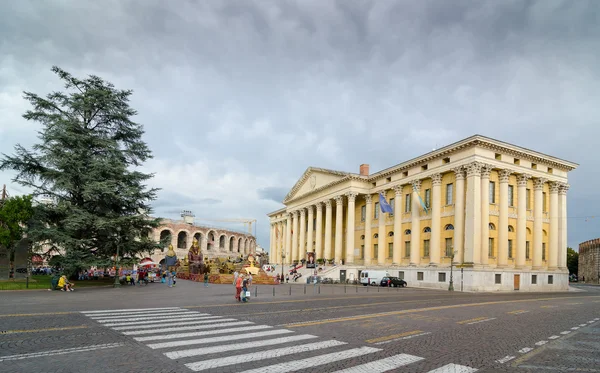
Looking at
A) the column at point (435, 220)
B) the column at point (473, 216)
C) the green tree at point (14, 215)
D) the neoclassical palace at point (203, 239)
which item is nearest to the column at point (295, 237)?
the neoclassical palace at point (203, 239)

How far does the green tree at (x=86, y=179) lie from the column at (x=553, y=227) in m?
41.9

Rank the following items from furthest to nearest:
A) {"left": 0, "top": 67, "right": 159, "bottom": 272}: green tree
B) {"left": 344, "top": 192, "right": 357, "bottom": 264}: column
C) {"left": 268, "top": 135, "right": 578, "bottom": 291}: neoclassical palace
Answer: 1. {"left": 344, "top": 192, "right": 357, "bottom": 264}: column
2. {"left": 268, "top": 135, "right": 578, "bottom": 291}: neoclassical palace
3. {"left": 0, "top": 67, "right": 159, "bottom": 272}: green tree

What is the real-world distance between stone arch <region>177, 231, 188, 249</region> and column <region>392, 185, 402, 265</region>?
2500 inches

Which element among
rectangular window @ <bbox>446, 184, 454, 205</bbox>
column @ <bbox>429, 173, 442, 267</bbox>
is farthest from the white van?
rectangular window @ <bbox>446, 184, 454, 205</bbox>

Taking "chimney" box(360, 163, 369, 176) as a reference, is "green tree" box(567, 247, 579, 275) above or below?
below

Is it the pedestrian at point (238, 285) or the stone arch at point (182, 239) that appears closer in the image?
the pedestrian at point (238, 285)

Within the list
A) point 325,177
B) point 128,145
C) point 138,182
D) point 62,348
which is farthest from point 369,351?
point 325,177

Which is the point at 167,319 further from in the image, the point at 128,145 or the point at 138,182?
the point at 128,145

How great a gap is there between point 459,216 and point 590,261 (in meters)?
58.5

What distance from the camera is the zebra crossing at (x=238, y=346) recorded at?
802 centimetres

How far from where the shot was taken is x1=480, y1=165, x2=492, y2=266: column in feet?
134

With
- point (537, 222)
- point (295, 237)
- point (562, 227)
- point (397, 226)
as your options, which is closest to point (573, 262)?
point (562, 227)

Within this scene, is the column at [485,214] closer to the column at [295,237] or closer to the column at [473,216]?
the column at [473,216]

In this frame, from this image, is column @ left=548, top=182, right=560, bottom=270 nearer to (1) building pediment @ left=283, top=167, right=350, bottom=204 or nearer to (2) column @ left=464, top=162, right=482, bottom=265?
(2) column @ left=464, top=162, right=482, bottom=265
